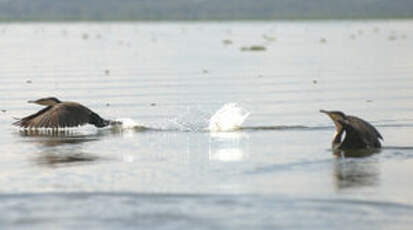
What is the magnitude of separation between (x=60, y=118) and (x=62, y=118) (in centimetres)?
3

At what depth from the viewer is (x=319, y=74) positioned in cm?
3359

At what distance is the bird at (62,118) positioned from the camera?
64.2 ft

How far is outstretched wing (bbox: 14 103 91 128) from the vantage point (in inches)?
770

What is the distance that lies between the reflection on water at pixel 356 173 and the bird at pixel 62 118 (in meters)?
5.53

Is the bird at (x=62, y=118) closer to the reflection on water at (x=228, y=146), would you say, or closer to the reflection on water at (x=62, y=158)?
the reflection on water at (x=228, y=146)

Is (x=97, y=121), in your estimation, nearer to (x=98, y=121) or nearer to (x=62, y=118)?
(x=98, y=121)

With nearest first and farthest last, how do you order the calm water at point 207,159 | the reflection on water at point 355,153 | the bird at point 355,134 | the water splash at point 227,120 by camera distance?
1. the calm water at point 207,159
2. the reflection on water at point 355,153
3. the bird at point 355,134
4. the water splash at point 227,120

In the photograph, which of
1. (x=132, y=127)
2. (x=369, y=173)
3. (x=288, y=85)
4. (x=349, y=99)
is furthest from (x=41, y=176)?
(x=288, y=85)

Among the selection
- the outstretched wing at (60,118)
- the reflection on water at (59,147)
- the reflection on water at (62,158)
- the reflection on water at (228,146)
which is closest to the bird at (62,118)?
the outstretched wing at (60,118)

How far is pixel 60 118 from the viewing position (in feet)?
64.2

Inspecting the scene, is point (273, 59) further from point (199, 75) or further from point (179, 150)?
point (179, 150)

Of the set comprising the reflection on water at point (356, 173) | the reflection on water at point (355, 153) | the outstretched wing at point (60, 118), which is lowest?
the reflection on water at point (356, 173)

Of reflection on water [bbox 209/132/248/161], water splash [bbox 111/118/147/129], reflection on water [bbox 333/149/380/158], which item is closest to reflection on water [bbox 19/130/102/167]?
water splash [bbox 111/118/147/129]

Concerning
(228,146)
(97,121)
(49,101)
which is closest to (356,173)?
(228,146)
